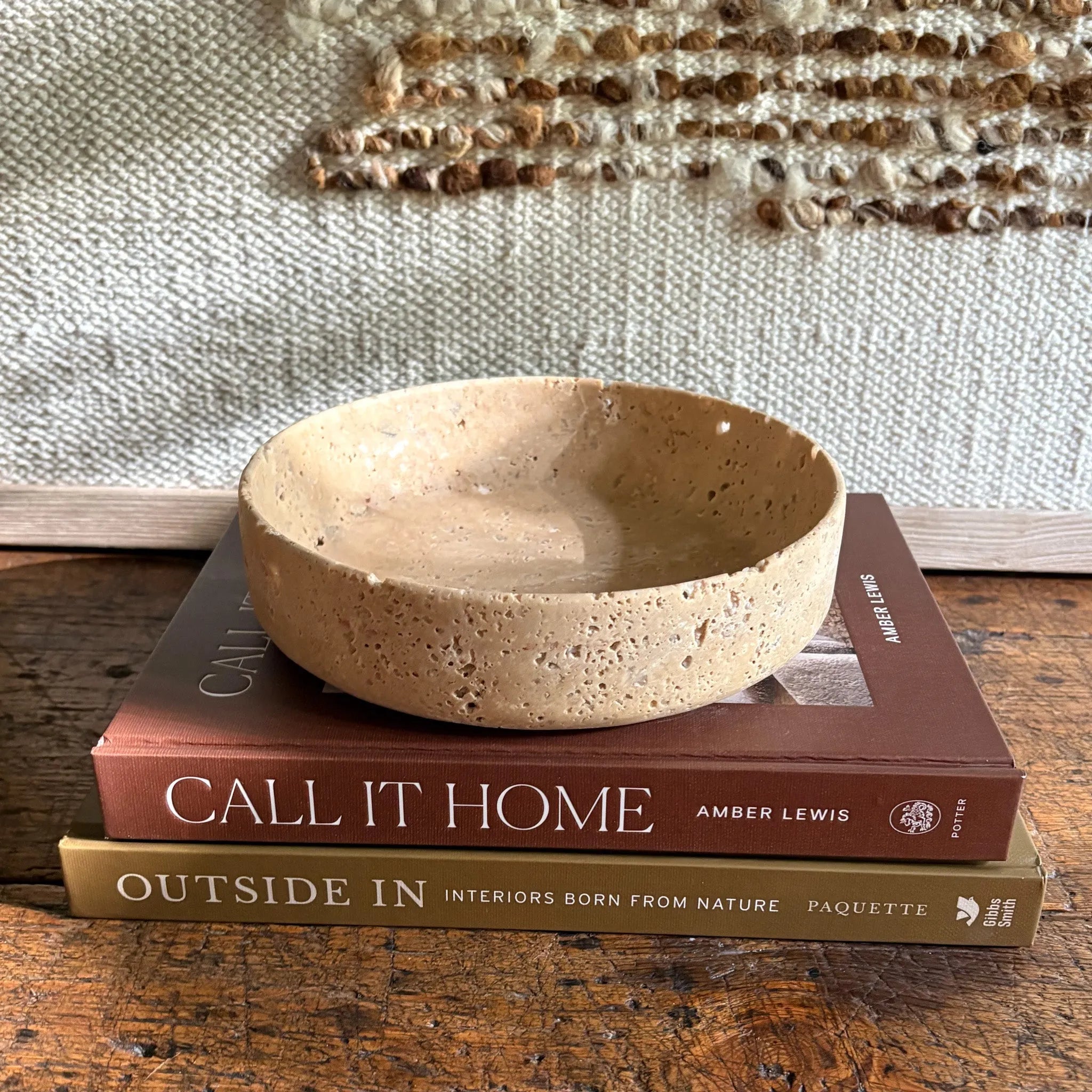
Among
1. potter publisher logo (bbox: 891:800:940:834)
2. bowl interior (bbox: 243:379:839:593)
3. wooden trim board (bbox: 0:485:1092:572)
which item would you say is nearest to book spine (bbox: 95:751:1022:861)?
potter publisher logo (bbox: 891:800:940:834)

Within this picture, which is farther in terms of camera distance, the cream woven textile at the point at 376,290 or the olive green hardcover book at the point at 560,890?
the cream woven textile at the point at 376,290

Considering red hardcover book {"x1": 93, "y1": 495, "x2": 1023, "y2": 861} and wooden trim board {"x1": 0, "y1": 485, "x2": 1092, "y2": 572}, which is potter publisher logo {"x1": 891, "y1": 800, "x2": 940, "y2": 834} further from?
wooden trim board {"x1": 0, "y1": 485, "x2": 1092, "y2": 572}

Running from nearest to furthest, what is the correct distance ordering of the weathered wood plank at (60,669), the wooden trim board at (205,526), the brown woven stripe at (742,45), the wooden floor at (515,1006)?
the wooden floor at (515,1006), the weathered wood plank at (60,669), the brown woven stripe at (742,45), the wooden trim board at (205,526)

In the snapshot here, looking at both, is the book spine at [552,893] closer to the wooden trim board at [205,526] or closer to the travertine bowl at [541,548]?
the travertine bowl at [541,548]

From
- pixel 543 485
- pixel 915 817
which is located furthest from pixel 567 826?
pixel 543 485

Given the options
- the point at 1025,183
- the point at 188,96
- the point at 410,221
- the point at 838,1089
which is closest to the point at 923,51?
the point at 1025,183

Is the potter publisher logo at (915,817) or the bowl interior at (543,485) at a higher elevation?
the bowl interior at (543,485)

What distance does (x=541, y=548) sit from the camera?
1.90ft

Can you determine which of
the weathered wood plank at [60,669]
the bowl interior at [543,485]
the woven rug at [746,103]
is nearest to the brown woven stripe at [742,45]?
the woven rug at [746,103]

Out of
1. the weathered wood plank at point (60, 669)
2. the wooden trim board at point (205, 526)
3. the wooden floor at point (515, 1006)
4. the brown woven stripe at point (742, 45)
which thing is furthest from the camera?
the wooden trim board at point (205, 526)

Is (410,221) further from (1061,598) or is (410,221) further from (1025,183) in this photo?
(1061,598)

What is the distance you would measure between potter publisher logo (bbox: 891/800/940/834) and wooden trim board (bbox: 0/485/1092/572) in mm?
321

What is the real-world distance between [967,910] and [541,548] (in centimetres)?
26

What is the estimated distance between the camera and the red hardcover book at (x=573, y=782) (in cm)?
45
